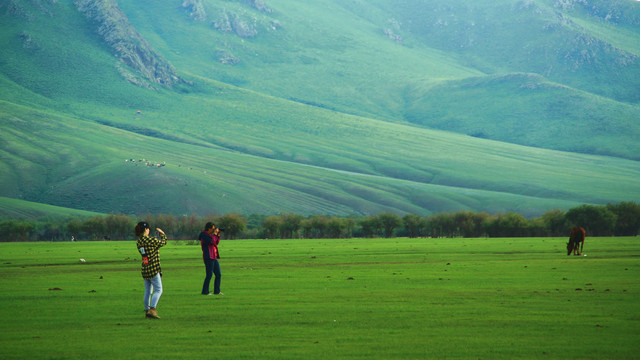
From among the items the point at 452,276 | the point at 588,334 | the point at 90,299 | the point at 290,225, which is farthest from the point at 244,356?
the point at 290,225

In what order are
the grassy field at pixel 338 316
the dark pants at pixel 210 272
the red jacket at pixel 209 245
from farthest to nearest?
the dark pants at pixel 210 272 → the red jacket at pixel 209 245 → the grassy field at pixel 338 316

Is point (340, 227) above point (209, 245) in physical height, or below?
above

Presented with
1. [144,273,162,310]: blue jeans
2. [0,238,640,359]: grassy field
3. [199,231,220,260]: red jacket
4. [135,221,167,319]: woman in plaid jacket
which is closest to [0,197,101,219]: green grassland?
[0,238,640,359]: grassy field

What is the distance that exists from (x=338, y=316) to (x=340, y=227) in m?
102

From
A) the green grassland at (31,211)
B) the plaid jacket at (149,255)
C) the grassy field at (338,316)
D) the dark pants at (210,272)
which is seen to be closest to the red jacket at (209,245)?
the dark pants at (210,272)

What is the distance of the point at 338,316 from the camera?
21094 mm

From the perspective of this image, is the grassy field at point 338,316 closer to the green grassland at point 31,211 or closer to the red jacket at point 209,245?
the red jacket at point 209,245

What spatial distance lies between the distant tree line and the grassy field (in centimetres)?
7485

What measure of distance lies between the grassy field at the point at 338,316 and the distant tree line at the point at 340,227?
74851 millimetres

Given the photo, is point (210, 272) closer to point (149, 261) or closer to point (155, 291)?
point (155, 291)

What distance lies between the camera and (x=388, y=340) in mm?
17297

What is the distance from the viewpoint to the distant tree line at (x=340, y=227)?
10781 centimetres

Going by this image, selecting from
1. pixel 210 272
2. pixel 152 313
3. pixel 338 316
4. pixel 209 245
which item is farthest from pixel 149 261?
pixel 338 316

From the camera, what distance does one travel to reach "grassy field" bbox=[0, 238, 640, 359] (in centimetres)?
1644
